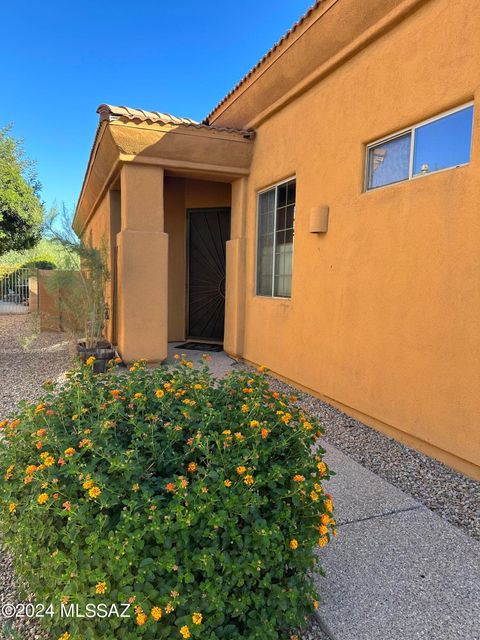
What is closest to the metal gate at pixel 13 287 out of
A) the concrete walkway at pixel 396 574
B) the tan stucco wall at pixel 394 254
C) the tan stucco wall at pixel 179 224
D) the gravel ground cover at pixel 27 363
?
the gravel ground cover at pixel 27 363

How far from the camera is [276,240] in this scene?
289 inches

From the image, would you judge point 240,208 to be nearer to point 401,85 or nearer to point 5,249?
point 401,85

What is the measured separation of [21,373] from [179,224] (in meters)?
4.84

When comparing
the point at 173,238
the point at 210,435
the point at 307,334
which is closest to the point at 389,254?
the point at 307,334

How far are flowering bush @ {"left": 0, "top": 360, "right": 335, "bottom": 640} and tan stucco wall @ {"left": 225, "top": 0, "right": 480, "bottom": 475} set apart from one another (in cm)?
242

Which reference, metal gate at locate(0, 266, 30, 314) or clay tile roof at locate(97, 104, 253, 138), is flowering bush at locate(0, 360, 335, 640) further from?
metal gate at locate(0, 266, 30, 314)

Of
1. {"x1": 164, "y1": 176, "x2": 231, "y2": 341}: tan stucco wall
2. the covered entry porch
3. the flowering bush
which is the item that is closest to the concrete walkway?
the flowering bush

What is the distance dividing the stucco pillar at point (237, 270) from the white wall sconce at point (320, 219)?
2.53 metres

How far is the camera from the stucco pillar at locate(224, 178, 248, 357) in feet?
26.9

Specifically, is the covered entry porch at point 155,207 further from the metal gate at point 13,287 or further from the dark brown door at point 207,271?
the metal gate at point 13,287

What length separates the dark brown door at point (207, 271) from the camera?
32.3 ft

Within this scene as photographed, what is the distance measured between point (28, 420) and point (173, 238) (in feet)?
26.7

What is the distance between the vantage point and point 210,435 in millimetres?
2041

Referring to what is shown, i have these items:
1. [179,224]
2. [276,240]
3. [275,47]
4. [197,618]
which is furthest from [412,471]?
[179,224]
